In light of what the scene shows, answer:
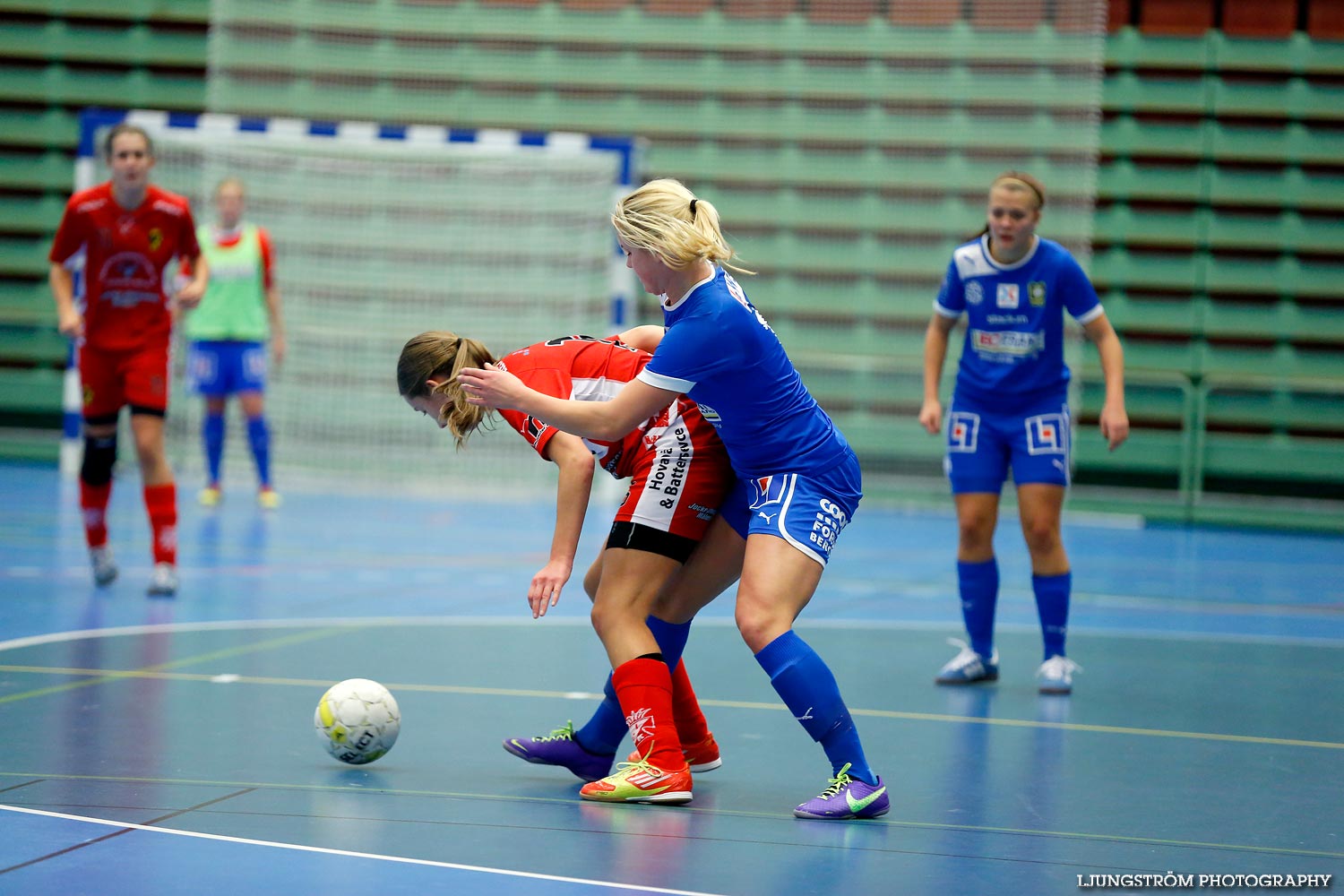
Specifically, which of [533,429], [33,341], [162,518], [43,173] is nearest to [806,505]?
[533,429]

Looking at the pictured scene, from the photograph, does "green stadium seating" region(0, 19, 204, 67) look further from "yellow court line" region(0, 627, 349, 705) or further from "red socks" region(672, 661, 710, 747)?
"red socks" region(672, 661, 710, 747)

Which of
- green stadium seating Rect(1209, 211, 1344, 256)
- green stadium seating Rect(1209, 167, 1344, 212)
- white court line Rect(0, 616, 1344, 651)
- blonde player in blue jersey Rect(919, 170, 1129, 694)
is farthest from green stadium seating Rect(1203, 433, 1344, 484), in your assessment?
blonde player in blue jersey Rect(919, 170, 1129, 694)

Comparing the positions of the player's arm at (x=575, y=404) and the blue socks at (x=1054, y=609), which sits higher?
the player's arm at (x=575, y=404)

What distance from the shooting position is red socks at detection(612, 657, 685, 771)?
134 inches

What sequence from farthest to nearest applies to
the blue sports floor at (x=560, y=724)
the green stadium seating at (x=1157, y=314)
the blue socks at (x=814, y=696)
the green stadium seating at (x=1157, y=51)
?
the green stadium seating at (x=1157, y=314)
the green stadium seating at (x=1157, y=51)
the blue socks at (x=814, y=696)
the blue sports floor at (x=560, y=724)

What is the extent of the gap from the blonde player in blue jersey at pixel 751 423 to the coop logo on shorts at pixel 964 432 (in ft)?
6.12

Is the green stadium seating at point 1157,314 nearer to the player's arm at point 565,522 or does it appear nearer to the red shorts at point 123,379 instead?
the red shorts at point 123,379

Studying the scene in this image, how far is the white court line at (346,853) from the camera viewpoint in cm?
270

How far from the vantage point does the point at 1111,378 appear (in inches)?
204

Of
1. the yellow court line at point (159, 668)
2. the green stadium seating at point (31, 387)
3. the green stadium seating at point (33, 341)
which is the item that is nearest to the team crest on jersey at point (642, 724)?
the yellow court line at point (159, 668)

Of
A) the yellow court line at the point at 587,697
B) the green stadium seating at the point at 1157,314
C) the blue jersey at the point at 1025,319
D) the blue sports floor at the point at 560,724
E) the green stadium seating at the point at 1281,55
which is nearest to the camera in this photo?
the blue sports floor at the point at 560,724

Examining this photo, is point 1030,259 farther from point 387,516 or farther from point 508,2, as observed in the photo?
point 508,2

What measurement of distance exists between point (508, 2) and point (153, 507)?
8.32 m

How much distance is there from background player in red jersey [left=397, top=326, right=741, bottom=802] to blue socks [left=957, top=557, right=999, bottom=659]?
1.80m
